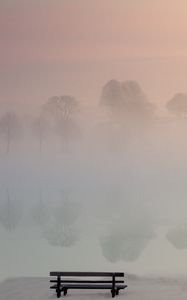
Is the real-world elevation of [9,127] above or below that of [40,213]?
above

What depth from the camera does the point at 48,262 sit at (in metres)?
7.35

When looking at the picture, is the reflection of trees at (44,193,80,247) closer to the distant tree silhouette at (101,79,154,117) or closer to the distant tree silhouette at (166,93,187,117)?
the distant tree silhouette at (101,79,154,117)

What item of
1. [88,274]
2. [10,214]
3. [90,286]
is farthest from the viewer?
[10,214]

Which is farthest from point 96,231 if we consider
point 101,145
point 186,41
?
point 186,41

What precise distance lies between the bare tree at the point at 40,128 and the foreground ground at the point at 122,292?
59.7 inches

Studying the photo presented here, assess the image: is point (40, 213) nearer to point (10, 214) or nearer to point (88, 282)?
point (10, 214)

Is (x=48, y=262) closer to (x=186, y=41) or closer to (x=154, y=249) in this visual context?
(x=154, y=249)

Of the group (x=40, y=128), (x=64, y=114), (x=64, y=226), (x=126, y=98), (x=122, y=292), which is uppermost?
(x=126, y=98)

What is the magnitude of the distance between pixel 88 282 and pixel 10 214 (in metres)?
1.19

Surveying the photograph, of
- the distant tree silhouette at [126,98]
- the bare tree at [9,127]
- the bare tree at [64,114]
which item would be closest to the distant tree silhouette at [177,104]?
the distant tree silhouette at [126,98]

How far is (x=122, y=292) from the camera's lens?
22.9ft

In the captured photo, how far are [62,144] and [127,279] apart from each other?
5.45 ft

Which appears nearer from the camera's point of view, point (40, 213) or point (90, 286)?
point (90, 286)

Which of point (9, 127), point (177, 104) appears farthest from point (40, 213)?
point (177, 104)
